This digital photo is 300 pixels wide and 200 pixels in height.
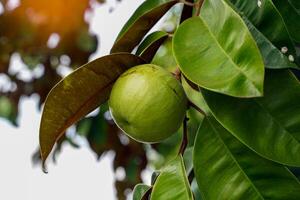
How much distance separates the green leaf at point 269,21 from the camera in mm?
934

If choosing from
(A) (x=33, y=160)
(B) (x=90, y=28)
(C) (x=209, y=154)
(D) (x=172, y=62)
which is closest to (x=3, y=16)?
(B) (x=90, y=28)

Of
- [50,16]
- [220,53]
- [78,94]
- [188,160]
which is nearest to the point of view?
[220,53]

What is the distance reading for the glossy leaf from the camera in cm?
102

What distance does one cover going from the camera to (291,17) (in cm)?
103

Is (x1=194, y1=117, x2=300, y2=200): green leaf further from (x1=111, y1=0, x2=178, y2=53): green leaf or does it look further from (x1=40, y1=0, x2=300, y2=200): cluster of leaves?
(x1=111, y1=0, x2=178, y2=53): green leaf

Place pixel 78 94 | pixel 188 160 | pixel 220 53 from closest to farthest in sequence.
→ pixel 220 53 → pixel 78 94 → pixel 188 160

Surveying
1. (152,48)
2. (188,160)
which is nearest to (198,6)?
(152,48)

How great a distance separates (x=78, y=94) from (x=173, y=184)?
198mm

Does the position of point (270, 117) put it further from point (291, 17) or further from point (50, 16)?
point (50, 16)

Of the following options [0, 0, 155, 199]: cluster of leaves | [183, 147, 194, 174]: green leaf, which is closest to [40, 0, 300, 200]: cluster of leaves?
[183, 147, 194, 174]: green leaf

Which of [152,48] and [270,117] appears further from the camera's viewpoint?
[152,48]

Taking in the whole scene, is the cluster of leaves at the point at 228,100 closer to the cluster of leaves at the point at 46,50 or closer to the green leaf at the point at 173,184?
the green leaf at the point at 173,184

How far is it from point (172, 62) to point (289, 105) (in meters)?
0.26

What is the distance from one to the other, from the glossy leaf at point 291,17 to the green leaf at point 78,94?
23 cm
